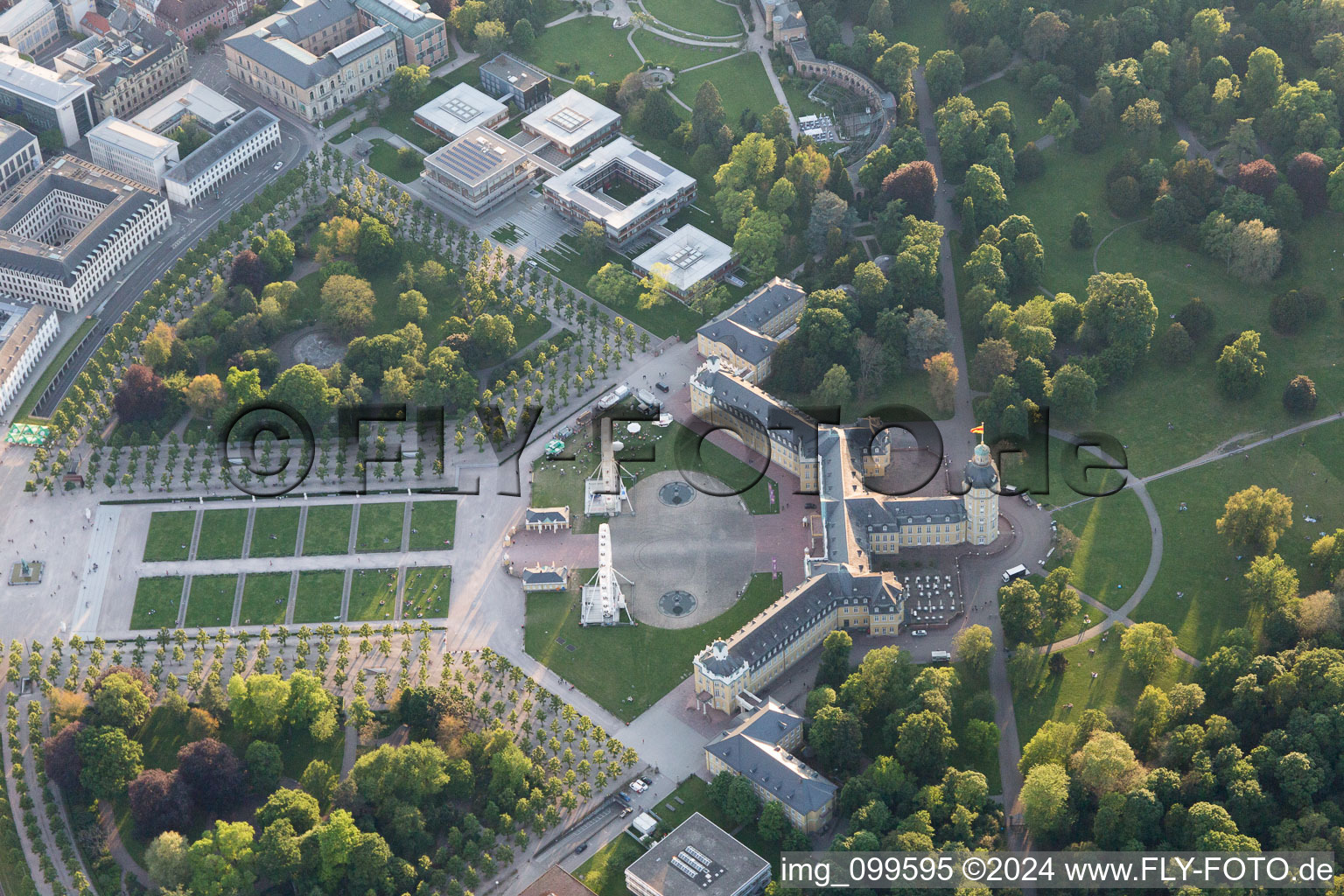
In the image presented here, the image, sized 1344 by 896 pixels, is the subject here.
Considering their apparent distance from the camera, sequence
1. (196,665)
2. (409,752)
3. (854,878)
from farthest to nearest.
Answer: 1. (196,665)
2. (409,752)
3. (854,878)

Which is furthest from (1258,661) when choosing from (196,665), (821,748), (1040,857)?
(196,665)

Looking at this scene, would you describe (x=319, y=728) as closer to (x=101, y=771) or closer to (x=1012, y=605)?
(x=101, y=771)

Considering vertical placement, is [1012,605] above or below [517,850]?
above

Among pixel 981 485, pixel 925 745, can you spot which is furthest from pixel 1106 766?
pixel 981 485

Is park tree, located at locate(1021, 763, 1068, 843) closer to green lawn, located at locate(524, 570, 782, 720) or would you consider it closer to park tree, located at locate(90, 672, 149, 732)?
green lawn, located at locate(524, 570, 782, 720)

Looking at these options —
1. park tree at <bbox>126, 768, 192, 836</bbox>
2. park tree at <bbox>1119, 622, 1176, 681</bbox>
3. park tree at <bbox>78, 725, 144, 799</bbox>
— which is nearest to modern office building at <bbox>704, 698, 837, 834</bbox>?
park tree at <bbox>1119, 622, 1176, 681</bbox>

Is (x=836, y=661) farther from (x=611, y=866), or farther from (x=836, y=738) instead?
(x=611, y=866)

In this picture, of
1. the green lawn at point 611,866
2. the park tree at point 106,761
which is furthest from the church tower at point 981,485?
the park tree at point 106,761

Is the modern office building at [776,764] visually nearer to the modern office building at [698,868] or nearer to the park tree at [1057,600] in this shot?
the modern office building at [698,868]
